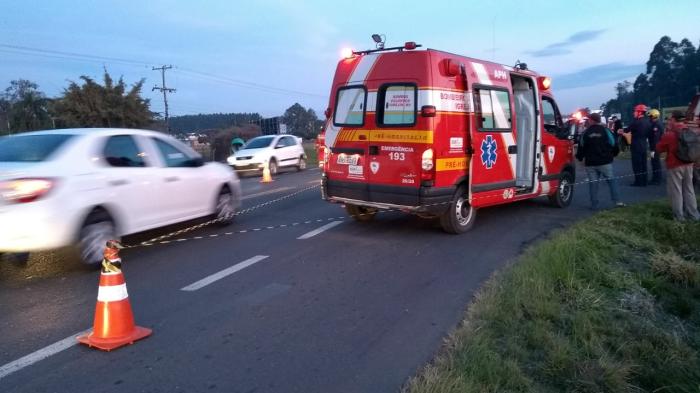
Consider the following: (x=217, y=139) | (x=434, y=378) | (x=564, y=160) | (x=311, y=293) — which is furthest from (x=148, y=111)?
(x=434, y=378)

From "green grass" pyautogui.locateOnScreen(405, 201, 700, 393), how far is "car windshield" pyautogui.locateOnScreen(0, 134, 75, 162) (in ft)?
15.7

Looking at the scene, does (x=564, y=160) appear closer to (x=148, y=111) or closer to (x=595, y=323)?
(x=595, y=323)

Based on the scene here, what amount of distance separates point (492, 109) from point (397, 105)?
173 centimetres

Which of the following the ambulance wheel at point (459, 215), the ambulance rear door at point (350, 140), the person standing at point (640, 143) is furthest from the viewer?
the person standing at point (640, 143)

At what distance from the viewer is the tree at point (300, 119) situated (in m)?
78.3

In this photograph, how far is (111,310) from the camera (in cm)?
433

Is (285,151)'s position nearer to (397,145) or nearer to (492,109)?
(492,109)

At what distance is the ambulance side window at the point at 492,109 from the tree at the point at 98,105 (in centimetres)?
2706

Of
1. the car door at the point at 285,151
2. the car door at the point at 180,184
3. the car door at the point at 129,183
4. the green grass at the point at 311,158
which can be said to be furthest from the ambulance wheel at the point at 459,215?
the green grass at the point at 311,158

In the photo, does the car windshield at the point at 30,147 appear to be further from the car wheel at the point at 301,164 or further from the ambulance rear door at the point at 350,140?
the car wheel at the point at 301,164

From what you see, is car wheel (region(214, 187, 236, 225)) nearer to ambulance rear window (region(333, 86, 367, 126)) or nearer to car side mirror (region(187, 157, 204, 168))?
car side mirror (region(187, 157, 204, 168))

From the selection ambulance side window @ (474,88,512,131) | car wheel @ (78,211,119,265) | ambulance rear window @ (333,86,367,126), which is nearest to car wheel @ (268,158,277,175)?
ambulance rear window @ (333,86,367,126)

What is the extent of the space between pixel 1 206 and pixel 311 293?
323 centimetres

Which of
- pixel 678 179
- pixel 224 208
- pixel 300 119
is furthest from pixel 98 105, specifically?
pixel 300 119
